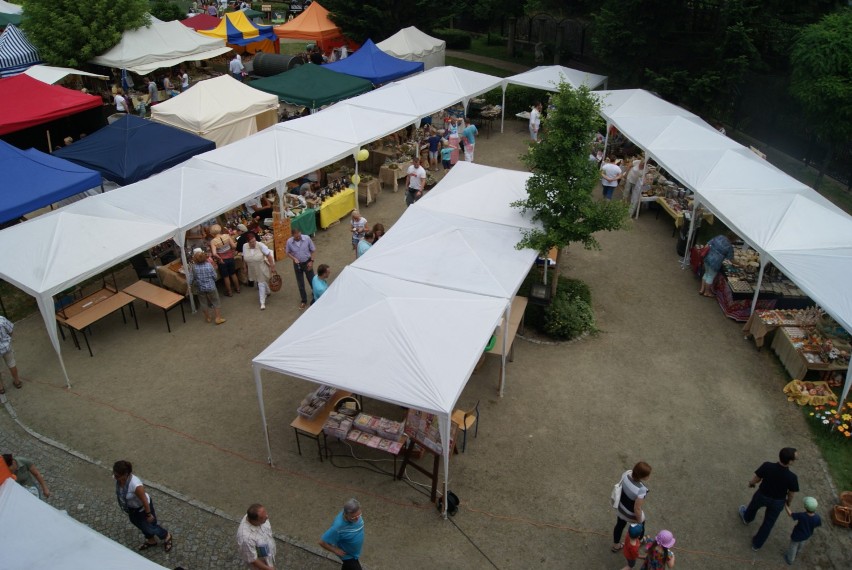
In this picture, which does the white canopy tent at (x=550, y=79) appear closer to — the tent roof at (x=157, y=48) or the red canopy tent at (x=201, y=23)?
the tent roof at (x=157, y=48)

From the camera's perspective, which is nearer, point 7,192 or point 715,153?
point 7,192

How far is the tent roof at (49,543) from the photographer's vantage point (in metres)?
4.78

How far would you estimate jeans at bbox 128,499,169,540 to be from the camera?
20.1 ft

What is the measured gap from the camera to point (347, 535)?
5.34 metres

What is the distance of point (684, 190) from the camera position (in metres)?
14.2

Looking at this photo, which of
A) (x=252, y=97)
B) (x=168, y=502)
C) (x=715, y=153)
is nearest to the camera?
(x=168, y=502)

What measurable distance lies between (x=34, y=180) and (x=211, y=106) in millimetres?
5123

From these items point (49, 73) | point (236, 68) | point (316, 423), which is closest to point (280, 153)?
point (316, 423)

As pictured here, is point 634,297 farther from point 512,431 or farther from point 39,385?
point 39,385

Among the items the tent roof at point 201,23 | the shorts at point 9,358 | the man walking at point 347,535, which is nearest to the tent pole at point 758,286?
the man walking at point 347,535

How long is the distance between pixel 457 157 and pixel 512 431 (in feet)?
33.2

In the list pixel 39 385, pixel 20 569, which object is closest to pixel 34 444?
pixel 39 385

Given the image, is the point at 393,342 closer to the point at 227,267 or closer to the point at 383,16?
the point at 227,267

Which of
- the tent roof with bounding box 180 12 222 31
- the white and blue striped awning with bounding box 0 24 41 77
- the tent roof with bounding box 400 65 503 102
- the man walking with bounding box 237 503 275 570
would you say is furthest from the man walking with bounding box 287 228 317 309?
the tent roof with bounding box 180 12 222 31
